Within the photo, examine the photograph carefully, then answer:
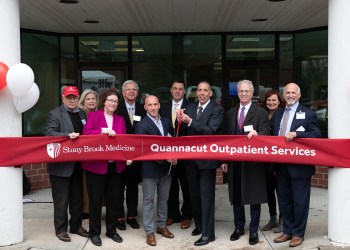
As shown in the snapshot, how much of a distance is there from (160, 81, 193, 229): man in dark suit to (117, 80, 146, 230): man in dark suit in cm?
39

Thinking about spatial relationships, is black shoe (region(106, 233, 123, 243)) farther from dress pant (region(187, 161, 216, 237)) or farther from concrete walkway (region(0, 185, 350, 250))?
dress pant (region(187, 161, 216, 237))

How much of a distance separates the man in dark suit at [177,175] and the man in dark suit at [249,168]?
746mm

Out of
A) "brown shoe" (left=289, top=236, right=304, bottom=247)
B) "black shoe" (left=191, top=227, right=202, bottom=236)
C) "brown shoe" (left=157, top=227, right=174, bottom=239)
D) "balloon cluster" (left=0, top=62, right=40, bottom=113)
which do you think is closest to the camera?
"balloon cluster" (left=0, top=62, right=40, bottom=113)

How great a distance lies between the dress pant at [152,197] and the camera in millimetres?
5637

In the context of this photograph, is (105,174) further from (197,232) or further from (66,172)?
(197,232)

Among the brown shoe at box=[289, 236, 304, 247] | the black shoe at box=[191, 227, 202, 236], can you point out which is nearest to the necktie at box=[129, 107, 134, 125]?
the black shoe at box=[191, 227, 202, 236]

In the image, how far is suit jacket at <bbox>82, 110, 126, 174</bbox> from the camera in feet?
18.1

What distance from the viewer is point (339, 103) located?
5402mm

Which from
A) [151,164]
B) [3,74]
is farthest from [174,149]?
[3,74]

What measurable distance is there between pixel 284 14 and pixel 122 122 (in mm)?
4190

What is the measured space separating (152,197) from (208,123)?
1143 mm

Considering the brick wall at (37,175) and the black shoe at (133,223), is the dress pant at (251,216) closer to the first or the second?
the black shoe at (133,223)

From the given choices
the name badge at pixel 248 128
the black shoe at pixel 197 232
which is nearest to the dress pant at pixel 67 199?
the black shoe at pixel 197 232

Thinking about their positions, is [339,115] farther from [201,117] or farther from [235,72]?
[235,72]
